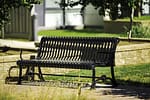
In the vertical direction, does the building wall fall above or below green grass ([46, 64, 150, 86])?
above

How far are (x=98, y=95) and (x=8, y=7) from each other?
182 inches

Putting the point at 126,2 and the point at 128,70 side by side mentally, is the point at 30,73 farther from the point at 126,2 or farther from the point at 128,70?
the point at 126,2

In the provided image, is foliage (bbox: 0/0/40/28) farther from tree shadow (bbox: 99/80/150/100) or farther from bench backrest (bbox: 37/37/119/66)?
tree shadow (bbox: 99/80/150/100)

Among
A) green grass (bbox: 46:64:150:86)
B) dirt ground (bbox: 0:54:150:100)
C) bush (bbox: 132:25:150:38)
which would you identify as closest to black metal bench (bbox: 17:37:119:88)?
dirt ground (bbox: 0:54:150:100)

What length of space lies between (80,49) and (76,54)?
14 centimetres

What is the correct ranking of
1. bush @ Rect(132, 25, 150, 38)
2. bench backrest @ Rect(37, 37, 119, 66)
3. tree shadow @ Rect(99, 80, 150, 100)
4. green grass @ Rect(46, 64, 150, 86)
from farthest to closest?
bush @ Rect(132, 25, 150, 38), green grass @ Rect(46, 64, 150, 86), bench backrest @ Rect(37, 37, 119, 66), tree shadow @ Rect(99, 80, 150, 100)

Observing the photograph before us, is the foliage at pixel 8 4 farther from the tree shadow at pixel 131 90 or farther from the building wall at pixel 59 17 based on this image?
the building wall at pixel 59 17

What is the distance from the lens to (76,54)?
11.4 meters

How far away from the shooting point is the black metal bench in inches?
423

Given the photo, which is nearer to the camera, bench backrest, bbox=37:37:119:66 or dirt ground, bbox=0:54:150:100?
dirt ground, bbox=0:54:150:100

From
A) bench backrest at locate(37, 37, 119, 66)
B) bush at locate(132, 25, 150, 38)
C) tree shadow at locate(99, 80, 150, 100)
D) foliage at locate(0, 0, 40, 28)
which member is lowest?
tree shadow at locate(99, 80, 150, 100)

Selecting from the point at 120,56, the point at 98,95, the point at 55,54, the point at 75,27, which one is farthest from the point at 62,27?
the point at 98,95

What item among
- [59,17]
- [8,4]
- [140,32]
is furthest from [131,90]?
[59,17]

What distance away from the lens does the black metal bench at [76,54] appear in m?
10.7
